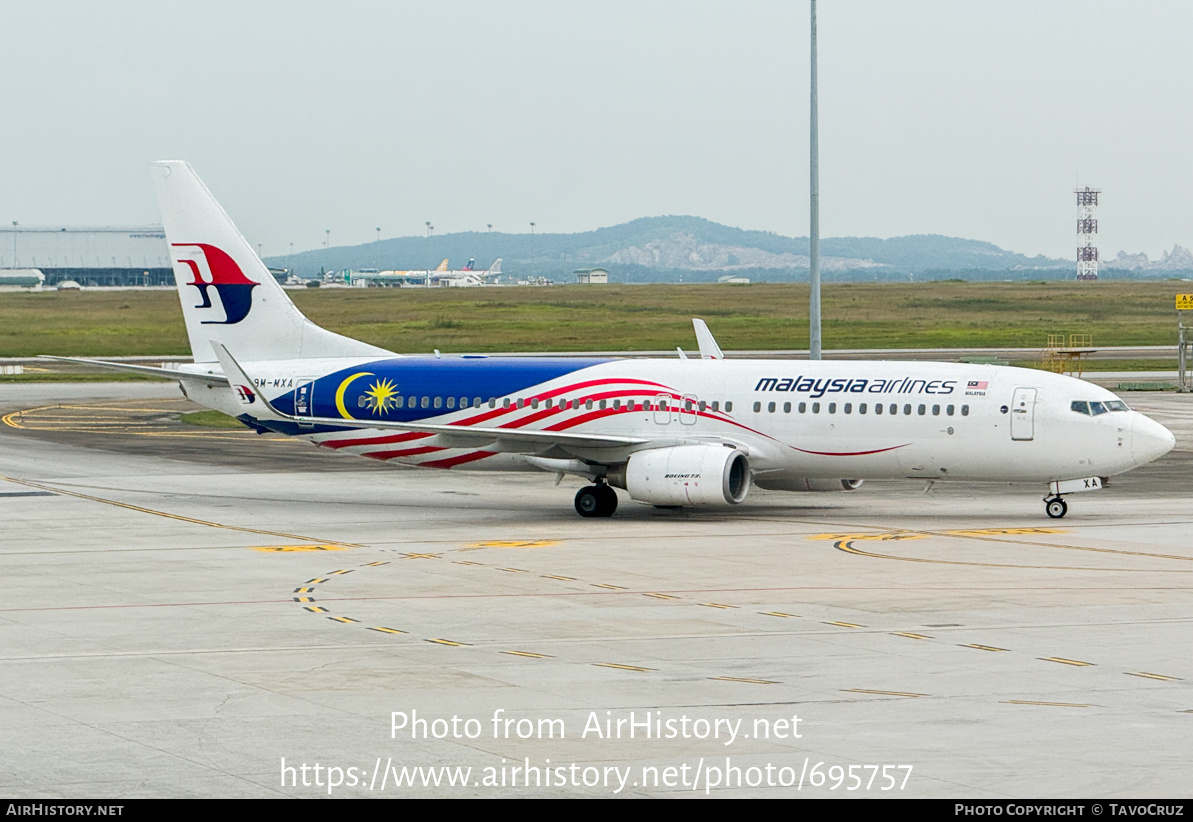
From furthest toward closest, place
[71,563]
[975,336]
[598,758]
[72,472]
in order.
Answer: [975,336]
[72,472]
[71,563]
[598,758]

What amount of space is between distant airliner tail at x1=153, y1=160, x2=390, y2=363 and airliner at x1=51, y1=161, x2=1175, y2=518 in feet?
0.14

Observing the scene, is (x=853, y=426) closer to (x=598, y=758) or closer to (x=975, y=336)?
(x=598, y=758)

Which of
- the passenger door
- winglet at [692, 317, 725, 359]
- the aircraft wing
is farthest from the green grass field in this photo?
the passenger door

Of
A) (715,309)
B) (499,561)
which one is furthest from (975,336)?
(499,561)

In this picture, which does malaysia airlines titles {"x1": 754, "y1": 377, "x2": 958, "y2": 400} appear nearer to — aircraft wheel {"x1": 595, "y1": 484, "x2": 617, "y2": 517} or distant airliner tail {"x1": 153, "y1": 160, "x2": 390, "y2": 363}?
aircraft wheel {"x1": 595, "y1": 484, "x2": 617, "y2": 517}

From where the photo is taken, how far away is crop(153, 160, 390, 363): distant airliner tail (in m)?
42.9

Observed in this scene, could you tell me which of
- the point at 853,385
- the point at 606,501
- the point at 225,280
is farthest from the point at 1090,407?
the point at 225,280

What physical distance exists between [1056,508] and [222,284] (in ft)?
73.7

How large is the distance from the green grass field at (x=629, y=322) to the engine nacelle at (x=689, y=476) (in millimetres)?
69719

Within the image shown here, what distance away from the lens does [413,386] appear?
4072 cm

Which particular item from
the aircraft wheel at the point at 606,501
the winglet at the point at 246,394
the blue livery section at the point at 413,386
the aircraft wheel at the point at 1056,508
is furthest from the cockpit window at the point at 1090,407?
the winglet at the point at 246,394

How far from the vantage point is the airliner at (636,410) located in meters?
36.4

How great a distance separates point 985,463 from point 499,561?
12331mm

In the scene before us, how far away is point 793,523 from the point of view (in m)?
36.9
